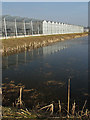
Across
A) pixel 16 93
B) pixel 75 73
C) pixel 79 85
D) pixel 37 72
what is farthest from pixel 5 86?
pixel 75 73

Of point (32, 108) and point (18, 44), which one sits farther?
point (18, 44)

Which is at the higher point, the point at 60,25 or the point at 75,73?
the point at 60,25

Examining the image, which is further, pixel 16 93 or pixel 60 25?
pixel 60 25

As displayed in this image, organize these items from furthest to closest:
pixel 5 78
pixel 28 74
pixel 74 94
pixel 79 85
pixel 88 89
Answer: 1. pixel 28 74
2. pixel 5 78
3. pixel 79 85
4. pixel 88 89
5. pixel 74 94

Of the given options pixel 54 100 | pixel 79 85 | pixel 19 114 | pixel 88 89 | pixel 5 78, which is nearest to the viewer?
pixel 19 114

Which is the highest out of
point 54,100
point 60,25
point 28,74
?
point 60,25

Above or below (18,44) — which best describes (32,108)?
below

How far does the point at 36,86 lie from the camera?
7922mm

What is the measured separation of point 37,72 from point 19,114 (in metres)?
6.03

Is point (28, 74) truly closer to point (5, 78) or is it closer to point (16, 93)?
point (5, 78)

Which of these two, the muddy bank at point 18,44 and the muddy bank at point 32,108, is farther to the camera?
the muddy bank at point 18,44

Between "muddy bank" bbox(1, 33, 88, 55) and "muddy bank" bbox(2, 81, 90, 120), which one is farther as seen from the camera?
"muddy bank" bbox(1, 33, 88, 55)

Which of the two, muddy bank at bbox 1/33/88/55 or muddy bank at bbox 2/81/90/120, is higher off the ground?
muddy bank at bbox 1/33/88/55

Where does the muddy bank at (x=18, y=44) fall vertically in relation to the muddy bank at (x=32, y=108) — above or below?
above
